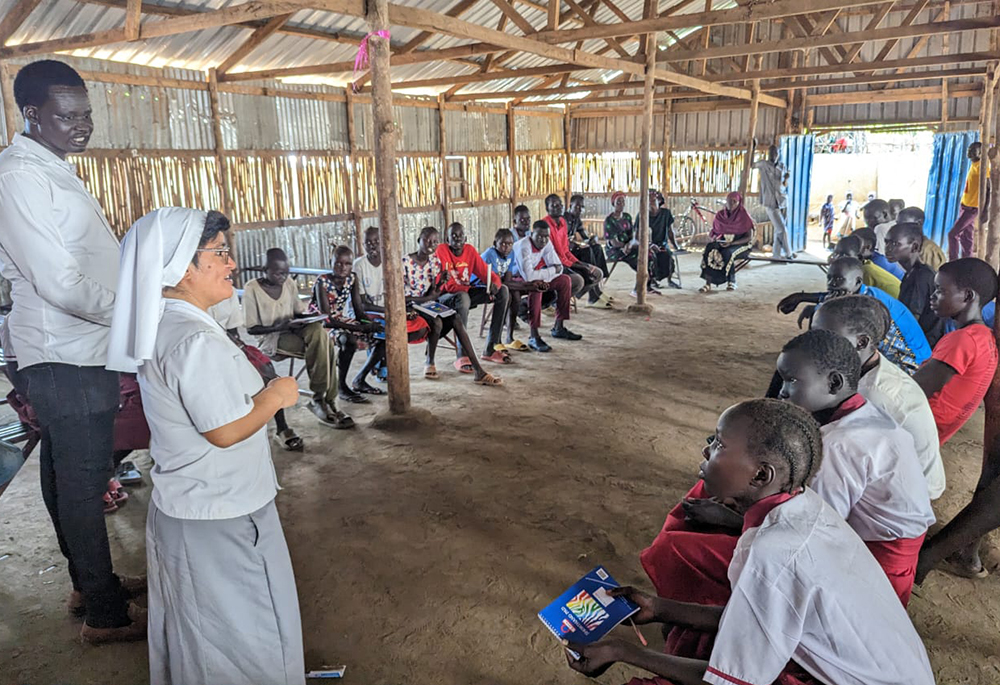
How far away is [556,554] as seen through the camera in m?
2.99

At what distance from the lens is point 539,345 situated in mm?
6559

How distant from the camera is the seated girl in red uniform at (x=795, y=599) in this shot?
1336 millimetres

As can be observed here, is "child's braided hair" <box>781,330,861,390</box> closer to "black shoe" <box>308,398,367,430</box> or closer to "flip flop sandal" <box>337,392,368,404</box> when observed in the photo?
"black shoe" <box>308,398,367,430</box>

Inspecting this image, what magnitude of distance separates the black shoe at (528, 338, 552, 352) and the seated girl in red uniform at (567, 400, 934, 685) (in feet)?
16.4

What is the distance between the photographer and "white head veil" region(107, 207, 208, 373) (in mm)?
1541

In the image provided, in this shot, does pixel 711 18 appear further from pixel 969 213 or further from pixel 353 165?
pixel 353 165

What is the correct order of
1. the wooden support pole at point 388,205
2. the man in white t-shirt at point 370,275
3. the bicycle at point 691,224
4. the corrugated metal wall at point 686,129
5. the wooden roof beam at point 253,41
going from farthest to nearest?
the bicycle at point 691,224 < the corrugated metal wall at point 686,129 < the wooden roof beam at point 253,41 < the man in white t-shirt at point 370,275 < the wooden support pole at point 388,205

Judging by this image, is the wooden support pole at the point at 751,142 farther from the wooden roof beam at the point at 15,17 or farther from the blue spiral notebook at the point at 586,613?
the blue spiral notebook at the point at 586,613

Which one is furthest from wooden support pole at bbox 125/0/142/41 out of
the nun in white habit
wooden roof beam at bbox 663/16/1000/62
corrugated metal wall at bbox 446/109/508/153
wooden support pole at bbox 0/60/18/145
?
corrugated metal wall at bbox 446/109/508/153

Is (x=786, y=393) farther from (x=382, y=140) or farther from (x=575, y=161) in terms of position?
(x=575, y=161)

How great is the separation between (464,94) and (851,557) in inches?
473

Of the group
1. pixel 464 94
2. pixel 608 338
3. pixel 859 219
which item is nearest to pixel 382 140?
pixel 608 338

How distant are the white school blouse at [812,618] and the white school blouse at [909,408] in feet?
4.05

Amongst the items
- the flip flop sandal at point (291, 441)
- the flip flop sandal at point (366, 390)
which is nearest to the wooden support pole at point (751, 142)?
the flip flop sandal at point (366, 390)
